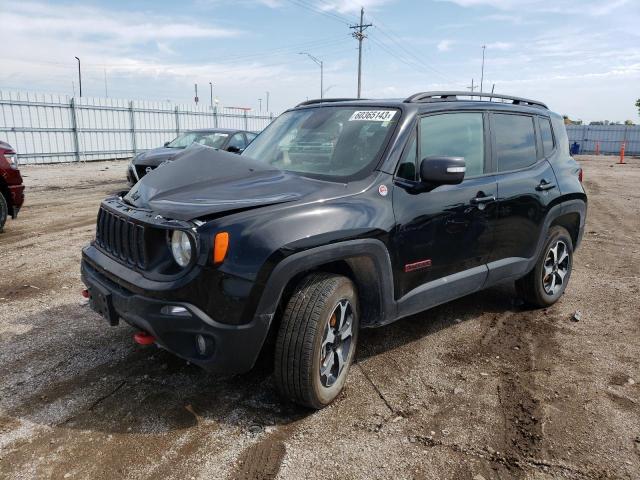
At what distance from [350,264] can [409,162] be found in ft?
2.84

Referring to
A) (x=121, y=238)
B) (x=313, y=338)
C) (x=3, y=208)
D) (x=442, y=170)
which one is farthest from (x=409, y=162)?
(x=3, y=208)

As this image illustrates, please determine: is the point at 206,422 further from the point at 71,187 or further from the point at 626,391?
the point at 71,187

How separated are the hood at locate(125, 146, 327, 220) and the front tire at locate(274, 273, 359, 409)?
0.54 metres

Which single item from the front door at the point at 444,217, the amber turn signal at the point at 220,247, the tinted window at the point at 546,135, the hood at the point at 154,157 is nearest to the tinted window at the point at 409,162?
the front door at the point at 444,217

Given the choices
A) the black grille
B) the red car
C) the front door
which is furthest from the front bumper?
the red car

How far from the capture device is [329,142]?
3740 mm

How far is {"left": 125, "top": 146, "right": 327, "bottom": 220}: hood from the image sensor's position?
286 centimetres

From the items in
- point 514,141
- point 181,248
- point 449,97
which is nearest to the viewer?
point 181,248

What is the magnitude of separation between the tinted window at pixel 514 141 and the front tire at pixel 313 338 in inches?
78.7

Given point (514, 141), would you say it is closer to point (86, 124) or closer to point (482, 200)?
point (482, 200)

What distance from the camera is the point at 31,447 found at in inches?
107

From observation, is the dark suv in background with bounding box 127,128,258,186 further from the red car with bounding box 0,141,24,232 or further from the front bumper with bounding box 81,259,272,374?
the front bumper with bounding box 81,259,272,374

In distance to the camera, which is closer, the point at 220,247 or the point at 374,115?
the point at 220,247

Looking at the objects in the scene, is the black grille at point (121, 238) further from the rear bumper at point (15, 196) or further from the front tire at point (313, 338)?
the rear bumper at point (15, 196)
